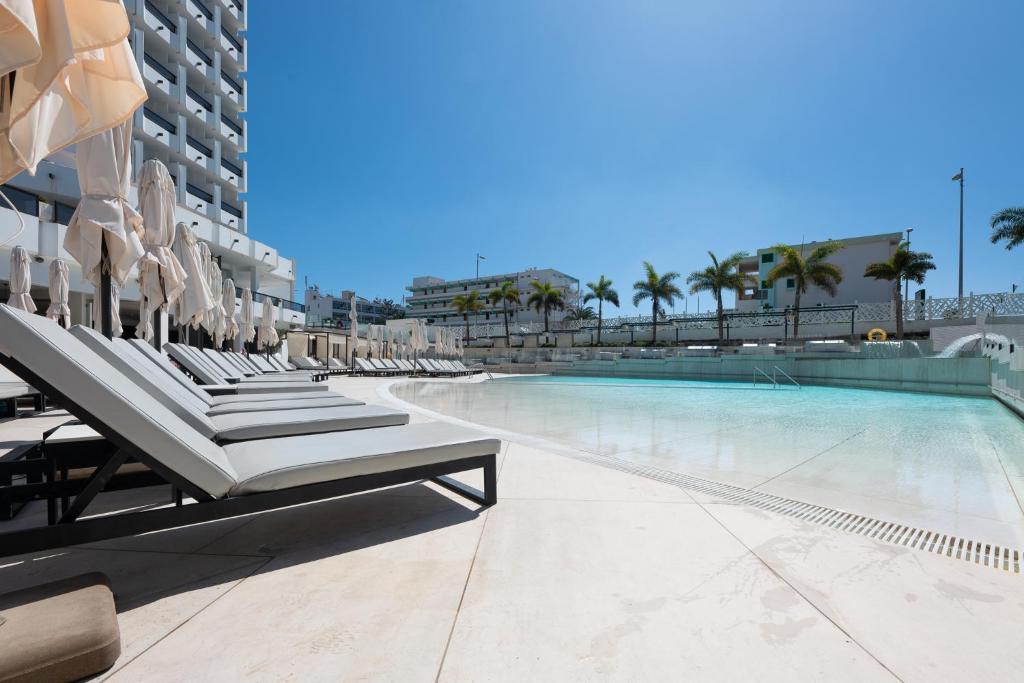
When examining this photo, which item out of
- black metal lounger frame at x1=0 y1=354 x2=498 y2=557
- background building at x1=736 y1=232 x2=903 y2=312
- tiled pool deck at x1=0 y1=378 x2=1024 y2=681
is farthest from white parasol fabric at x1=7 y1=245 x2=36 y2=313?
background building at x1=736 y1=232 x2=903 y2=312

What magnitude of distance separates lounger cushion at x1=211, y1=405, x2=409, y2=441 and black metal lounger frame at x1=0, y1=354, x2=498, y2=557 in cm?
50

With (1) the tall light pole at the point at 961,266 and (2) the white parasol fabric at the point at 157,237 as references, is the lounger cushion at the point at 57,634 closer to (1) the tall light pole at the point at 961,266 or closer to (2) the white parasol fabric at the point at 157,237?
(2) the white parasol fabric at the point at 157,237

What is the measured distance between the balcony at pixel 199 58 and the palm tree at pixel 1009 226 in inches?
1741

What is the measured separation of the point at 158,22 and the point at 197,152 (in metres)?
6.46

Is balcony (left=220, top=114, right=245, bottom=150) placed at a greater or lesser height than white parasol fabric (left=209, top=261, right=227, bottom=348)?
greater

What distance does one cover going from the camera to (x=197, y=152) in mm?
24984

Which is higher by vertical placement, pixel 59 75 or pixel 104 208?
pixel 104 208

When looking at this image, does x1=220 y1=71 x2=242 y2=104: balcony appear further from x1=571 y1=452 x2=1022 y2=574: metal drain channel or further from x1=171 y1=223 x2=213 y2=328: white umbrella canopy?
x1=571 y1=452 x2=1022 y2=574: metal drain channel

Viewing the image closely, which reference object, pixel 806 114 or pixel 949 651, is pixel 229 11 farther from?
pixel 949 651

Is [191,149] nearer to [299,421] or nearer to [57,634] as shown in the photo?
[299,421]

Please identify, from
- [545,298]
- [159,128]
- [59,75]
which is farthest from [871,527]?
[545,298]

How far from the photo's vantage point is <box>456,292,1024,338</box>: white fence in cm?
2311

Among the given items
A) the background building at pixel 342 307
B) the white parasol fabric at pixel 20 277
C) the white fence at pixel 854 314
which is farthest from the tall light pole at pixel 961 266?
the background building at pixel 342 307

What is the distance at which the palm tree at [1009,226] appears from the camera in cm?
1991
